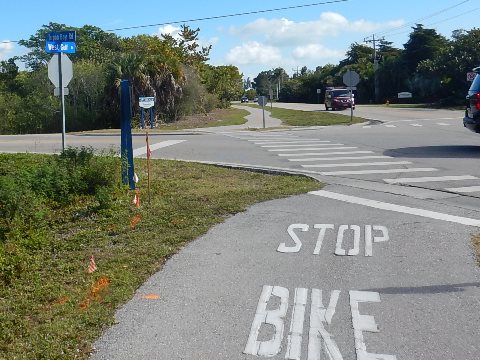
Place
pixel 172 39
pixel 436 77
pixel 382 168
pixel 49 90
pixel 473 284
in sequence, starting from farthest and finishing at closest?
pixel 436 77, pixel 172 39, pixel 49 90, pixel 382 168, pixel 473 284

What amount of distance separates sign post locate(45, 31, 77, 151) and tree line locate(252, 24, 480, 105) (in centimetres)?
4500

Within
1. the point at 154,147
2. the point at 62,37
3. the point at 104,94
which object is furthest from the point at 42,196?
the point at 104,94

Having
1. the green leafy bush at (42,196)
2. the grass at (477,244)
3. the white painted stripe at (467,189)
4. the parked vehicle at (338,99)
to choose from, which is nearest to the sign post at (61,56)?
the green leafy bush at (42,196)

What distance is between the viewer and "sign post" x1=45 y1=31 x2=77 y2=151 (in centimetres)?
1337

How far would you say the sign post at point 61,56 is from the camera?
13.4 m

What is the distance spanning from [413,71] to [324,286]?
76024 millimetres

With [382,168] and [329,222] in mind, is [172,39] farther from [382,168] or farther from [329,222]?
[329,222]

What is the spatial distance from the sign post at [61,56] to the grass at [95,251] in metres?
2.07

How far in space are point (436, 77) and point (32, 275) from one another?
63.4 m

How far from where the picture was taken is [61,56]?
45.3 feet

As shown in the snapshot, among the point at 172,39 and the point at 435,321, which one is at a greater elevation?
the point at 172,39

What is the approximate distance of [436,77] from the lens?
212ft

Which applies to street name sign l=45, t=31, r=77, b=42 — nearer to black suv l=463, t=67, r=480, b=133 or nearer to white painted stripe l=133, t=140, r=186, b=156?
white painted stripe l=133, t=140, r=186, b=156

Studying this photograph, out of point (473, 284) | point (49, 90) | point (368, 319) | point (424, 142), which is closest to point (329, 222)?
point (473, 284)
